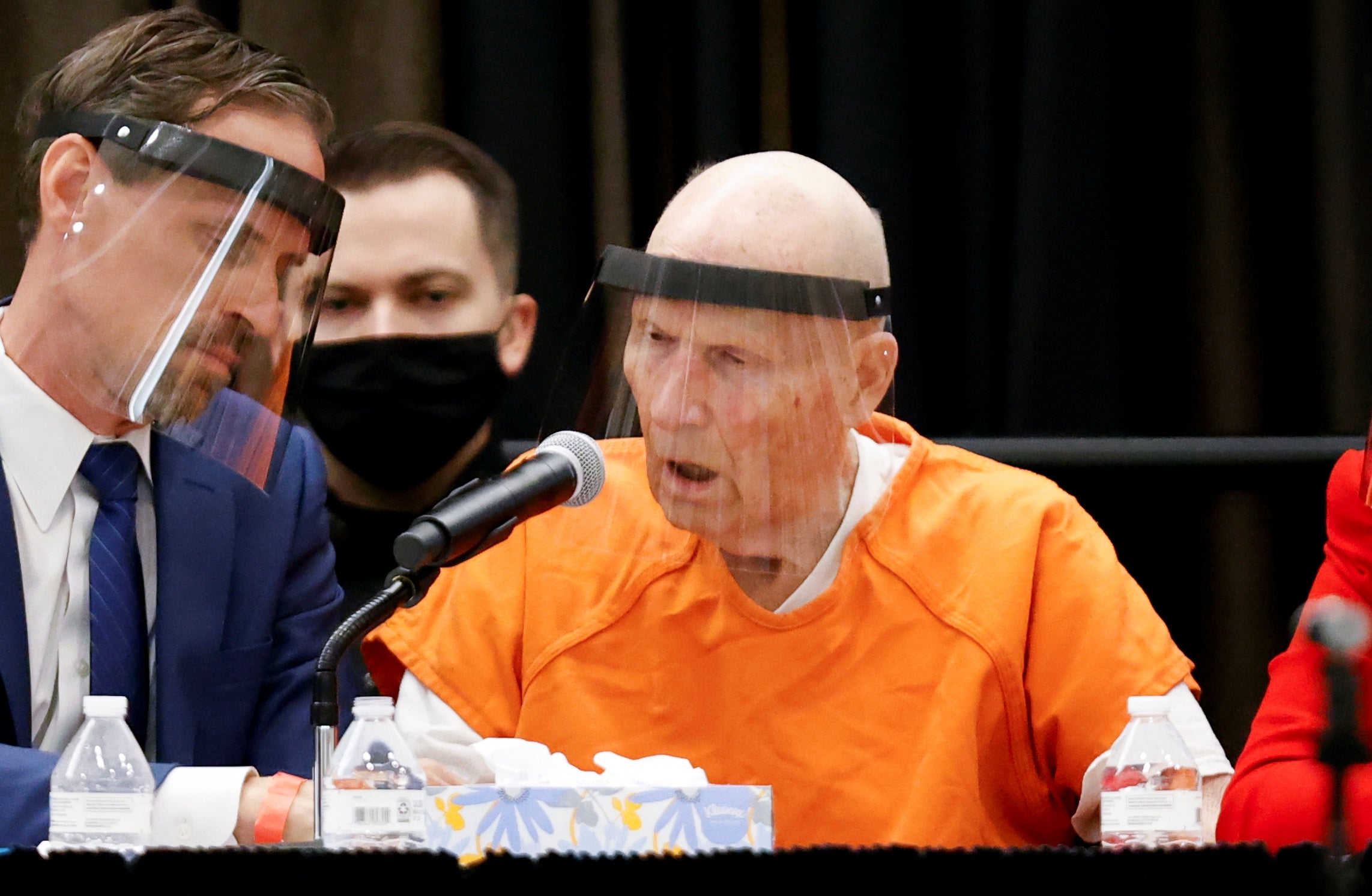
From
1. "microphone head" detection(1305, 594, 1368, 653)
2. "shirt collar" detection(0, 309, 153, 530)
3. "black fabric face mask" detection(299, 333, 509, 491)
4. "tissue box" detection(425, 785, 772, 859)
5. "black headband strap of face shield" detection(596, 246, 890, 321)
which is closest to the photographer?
"microphone head" detection(1305, 594, 1368, 653)

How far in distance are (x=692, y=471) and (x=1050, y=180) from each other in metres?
0.96

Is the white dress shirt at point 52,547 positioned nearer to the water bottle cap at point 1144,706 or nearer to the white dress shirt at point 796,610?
the white dress shirt at point 796,610

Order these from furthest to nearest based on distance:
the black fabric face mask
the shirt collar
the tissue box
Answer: the black fabric face mask < the shirt collar < the tissue box

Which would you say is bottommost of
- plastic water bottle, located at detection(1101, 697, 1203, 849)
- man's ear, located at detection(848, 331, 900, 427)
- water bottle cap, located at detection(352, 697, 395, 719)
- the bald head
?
plastic water bottle, located at detection(1101, 697, 1203, 849)

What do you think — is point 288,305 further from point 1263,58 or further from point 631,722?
point 1263,58

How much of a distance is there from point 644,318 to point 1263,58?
Answer: 1.26 metres

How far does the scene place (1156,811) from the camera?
1.20 m

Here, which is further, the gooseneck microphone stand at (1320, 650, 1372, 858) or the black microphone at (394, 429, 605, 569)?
the black microphone at (394, 429, 605, 569)

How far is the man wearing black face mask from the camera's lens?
2.10 metres

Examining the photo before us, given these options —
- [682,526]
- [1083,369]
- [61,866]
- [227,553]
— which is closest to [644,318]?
[682,526]

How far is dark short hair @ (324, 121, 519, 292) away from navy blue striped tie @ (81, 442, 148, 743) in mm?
616

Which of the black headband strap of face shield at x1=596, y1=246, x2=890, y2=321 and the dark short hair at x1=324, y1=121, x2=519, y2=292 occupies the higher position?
the dark short hair at x1=324, y1=121, x2=519, y2=292

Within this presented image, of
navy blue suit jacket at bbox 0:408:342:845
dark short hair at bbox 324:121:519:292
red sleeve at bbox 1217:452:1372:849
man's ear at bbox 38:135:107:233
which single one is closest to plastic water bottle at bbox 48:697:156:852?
navy blue suit jacket at bbox 0:408:342:845

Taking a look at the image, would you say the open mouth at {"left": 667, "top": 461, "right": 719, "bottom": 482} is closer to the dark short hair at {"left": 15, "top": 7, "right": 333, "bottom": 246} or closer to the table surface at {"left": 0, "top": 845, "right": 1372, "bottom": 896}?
the dark short hair at {"left": 15, "top": 7, "right": 333, "bottom": 246}
